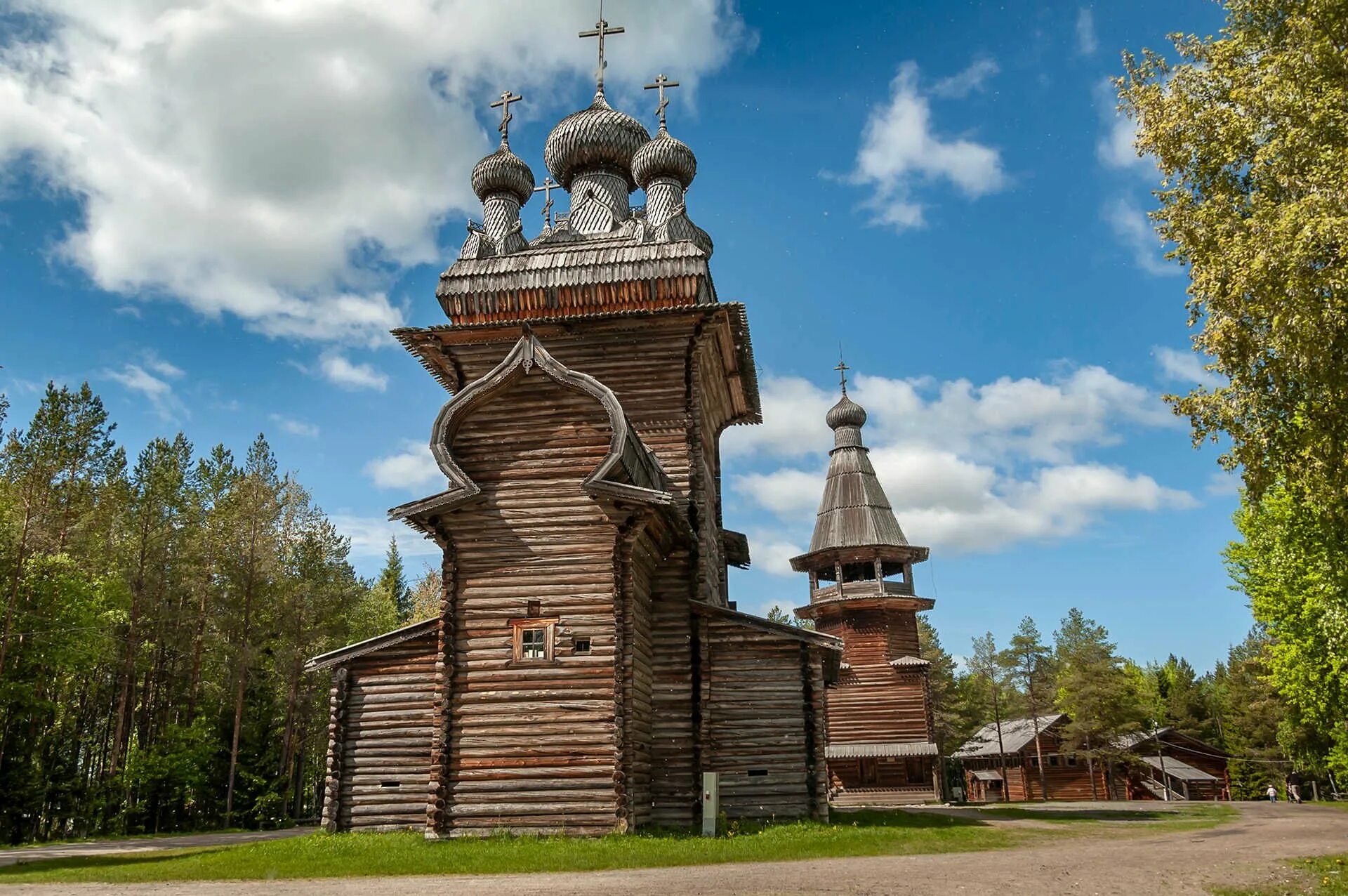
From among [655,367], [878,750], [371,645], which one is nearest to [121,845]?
[371,645]

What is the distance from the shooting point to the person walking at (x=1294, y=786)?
4303 cm

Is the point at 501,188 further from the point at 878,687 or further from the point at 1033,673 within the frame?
the point at 1033,673

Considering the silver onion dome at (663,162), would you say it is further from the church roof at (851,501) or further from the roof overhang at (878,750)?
the roof overhang at (878,750)

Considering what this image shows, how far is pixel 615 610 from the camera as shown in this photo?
51.7 ft

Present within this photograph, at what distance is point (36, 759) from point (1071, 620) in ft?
279

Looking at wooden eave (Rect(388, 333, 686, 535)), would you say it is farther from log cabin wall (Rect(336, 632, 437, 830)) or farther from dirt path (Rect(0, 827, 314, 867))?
dirt path (Rect(0, 827, 314, 867))

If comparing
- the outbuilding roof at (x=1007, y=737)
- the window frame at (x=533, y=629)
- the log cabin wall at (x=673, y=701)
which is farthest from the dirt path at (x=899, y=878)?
the outbuilding roof at (x=1007, y=737)

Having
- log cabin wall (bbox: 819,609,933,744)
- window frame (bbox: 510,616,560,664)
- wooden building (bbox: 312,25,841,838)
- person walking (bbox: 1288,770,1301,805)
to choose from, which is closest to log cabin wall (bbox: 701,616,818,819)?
wooden building (bbox: 312,25,841,838)

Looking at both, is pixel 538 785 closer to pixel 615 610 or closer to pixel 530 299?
pixel 615 610

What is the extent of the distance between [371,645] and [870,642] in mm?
25037

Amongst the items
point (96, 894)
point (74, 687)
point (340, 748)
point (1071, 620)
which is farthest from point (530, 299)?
point (1071, 620)

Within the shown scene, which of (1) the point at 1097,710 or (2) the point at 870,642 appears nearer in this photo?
(2) the point at 870,642

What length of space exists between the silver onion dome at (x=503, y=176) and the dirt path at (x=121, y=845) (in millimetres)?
17881

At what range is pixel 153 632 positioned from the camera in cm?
3409
